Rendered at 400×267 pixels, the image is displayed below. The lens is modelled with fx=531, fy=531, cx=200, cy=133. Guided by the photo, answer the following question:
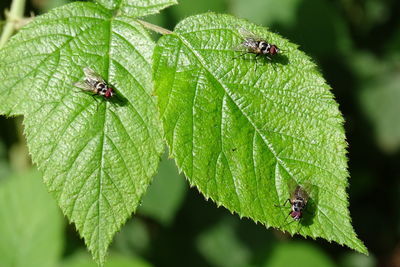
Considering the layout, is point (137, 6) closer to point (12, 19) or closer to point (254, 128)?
point (12, 19)

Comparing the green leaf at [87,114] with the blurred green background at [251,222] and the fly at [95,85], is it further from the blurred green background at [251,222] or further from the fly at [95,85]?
the blurred green background at [251,222]

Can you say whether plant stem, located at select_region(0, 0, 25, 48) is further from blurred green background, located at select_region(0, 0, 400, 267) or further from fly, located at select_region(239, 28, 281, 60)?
blurred green background, located at select_region(0, 0, 400, 267)

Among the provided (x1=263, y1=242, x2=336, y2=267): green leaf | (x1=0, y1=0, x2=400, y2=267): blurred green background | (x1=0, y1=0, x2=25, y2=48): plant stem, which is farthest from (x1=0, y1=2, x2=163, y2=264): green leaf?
(x1=263, y1=242, x2=336, y2=267): green leaf

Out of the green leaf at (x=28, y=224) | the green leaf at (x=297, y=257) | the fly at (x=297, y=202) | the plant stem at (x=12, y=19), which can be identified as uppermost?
the plant stem at (x=12, y=19)

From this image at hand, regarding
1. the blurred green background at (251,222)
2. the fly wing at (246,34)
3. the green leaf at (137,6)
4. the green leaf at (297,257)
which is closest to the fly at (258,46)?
the fly wing at (246,34)

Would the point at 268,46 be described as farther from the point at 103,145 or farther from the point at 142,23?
the point at 103,145

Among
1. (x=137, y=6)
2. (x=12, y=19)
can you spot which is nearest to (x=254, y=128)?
(x=137, y=6)

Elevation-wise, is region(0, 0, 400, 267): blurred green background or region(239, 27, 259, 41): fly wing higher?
region(239, 27, 259, 41): fly wing
